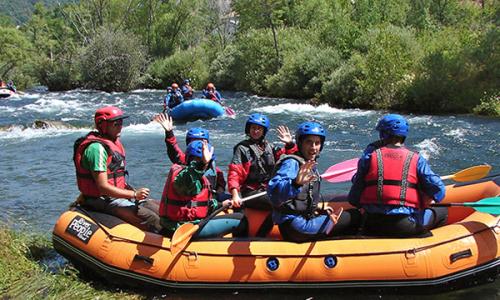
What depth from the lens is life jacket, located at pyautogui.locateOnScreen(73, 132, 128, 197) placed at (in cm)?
466

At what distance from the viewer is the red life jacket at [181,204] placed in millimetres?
4465

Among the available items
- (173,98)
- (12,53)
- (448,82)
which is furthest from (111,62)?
(448,82)

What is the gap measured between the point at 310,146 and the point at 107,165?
1882 mm

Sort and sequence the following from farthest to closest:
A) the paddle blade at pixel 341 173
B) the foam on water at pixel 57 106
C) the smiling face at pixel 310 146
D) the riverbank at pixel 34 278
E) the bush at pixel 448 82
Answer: the foam on water at pixel 57 106, the bush at pixel 448 82, the paddle blade at pixel 341 173, the riverbank at pixel 34 278, the smiling face at pixel 310 146

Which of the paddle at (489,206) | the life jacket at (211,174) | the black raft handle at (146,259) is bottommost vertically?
the black raft handle at (146,259)

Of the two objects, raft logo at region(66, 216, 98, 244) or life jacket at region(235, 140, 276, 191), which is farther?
life jacket at region(235, 140, 276, 191)

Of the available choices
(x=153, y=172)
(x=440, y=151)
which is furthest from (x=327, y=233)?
(x=440, y=151)

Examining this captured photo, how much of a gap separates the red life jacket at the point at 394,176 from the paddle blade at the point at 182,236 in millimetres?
1524

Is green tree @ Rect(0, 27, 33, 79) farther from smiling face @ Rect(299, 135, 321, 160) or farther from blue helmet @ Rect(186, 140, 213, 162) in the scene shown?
smiling face @ Rect(299, 135, 321, 160)

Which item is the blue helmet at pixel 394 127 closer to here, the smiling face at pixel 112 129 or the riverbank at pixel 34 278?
the smiling face at pixel 112 129

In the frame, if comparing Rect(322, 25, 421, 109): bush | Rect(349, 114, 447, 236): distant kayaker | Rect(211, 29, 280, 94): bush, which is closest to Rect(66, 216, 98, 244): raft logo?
Rect(349, 114, 447, 236): distant kayaker

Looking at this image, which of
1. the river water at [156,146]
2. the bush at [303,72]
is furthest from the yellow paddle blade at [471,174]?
the bush at [303,72]

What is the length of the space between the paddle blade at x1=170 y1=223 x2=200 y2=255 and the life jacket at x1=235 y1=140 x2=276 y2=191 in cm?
99

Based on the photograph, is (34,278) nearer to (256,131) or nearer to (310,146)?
(256,131)
